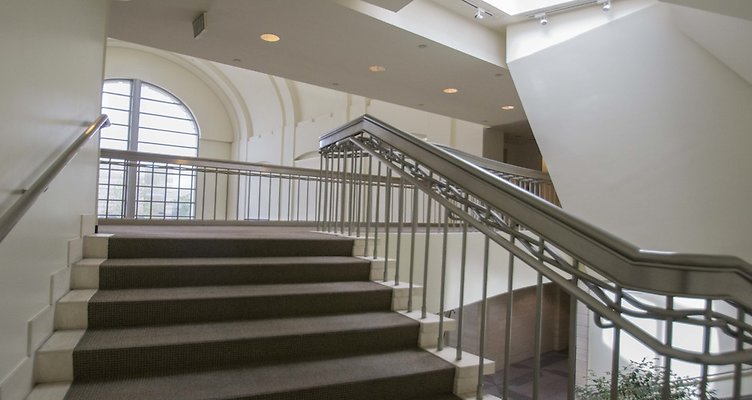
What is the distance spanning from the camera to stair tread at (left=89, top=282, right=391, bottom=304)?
2.49 metres

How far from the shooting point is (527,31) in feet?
19.2

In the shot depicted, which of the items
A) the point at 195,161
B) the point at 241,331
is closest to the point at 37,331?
the point at 241,331

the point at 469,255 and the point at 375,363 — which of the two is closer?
the point at 375,363

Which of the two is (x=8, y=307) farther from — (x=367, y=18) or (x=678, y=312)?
(x=367, y=18)

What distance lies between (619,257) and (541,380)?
1016 cm

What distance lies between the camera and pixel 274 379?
2119mm

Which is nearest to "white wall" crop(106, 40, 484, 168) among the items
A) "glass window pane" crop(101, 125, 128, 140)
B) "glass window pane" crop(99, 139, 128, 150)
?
"glass window pane" crop(101, 125, 128, 140)

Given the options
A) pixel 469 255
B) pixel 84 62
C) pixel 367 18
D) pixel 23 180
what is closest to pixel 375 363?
pixel 23 180

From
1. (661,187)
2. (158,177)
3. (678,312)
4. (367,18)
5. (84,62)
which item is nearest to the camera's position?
(678,312)

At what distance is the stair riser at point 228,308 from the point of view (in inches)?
93.9

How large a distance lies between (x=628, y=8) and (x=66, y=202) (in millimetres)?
5167

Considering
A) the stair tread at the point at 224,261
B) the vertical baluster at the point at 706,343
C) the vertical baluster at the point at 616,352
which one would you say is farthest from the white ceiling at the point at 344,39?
the vertical baluster at the point at 706,343

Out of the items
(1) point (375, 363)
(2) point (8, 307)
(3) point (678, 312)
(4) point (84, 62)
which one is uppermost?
(4) point (84, 62)

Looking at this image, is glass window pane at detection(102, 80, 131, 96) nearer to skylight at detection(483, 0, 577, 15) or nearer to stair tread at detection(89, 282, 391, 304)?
skylight at detection(483, 0, 577, 15)
